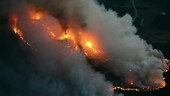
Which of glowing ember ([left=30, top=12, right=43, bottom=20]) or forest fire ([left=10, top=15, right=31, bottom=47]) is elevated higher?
glowing ember ([left=30, top=12, right=43, bottom=20])

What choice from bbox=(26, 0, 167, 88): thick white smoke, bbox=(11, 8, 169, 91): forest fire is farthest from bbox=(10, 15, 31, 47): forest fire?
bbox=(26, 0, 167, 88): thick white smoke

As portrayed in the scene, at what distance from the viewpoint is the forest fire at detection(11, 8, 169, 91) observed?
304 feet

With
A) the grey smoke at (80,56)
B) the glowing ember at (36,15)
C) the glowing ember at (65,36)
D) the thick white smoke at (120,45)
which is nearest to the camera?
the grey smoke at (80,56)

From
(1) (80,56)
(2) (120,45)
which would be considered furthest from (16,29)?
(2) (120,45)

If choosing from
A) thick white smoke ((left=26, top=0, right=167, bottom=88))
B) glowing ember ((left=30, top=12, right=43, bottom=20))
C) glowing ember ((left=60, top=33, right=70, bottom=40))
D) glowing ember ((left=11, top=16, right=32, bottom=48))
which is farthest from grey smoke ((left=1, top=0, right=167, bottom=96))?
glowing ember ((left=60, top=33, right=70, bottom=40))

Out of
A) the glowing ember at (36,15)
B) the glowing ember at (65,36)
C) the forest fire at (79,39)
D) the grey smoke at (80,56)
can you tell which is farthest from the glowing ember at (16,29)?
the glowing ember at (65,36)

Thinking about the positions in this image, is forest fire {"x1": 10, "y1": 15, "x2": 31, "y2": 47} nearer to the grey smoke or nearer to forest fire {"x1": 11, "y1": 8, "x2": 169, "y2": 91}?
forest fire {"x1": 11, "y1": 8, "x2": 169, "y2": 91}

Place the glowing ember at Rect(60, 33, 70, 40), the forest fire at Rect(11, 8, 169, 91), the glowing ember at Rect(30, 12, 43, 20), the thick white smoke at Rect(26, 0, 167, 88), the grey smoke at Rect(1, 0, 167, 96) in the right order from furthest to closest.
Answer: the thick white smoke at Rect(26, 0, 167, 88)
the glowing ember at Rect(60, 33, 70, 40)
the glowing ember at Rect(30, 12, 43, 20)
the forest fire at Rect(11, 8, 169, 91)
the grey smoke at Rect(1, 0, 167, 96)

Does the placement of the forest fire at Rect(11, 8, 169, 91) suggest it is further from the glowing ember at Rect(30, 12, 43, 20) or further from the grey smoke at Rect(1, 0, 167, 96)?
the grey smoke at Rect(1, 0, 167, 96)

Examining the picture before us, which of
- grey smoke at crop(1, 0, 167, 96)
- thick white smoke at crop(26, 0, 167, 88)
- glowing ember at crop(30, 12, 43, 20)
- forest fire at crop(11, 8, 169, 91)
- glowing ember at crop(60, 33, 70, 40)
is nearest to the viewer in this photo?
grey smoke at crop(1, 0, 167, 96)

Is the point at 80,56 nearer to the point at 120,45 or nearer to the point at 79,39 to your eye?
the point at 79,39

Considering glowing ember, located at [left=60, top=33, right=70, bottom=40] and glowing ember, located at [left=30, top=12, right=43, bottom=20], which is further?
glowing ember, located at [left=60, top=33, right=70, bottom=40]

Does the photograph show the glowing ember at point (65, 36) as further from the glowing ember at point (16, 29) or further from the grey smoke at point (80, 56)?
the glowing ember at point (16, 29)

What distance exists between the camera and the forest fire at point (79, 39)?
9262 cm
